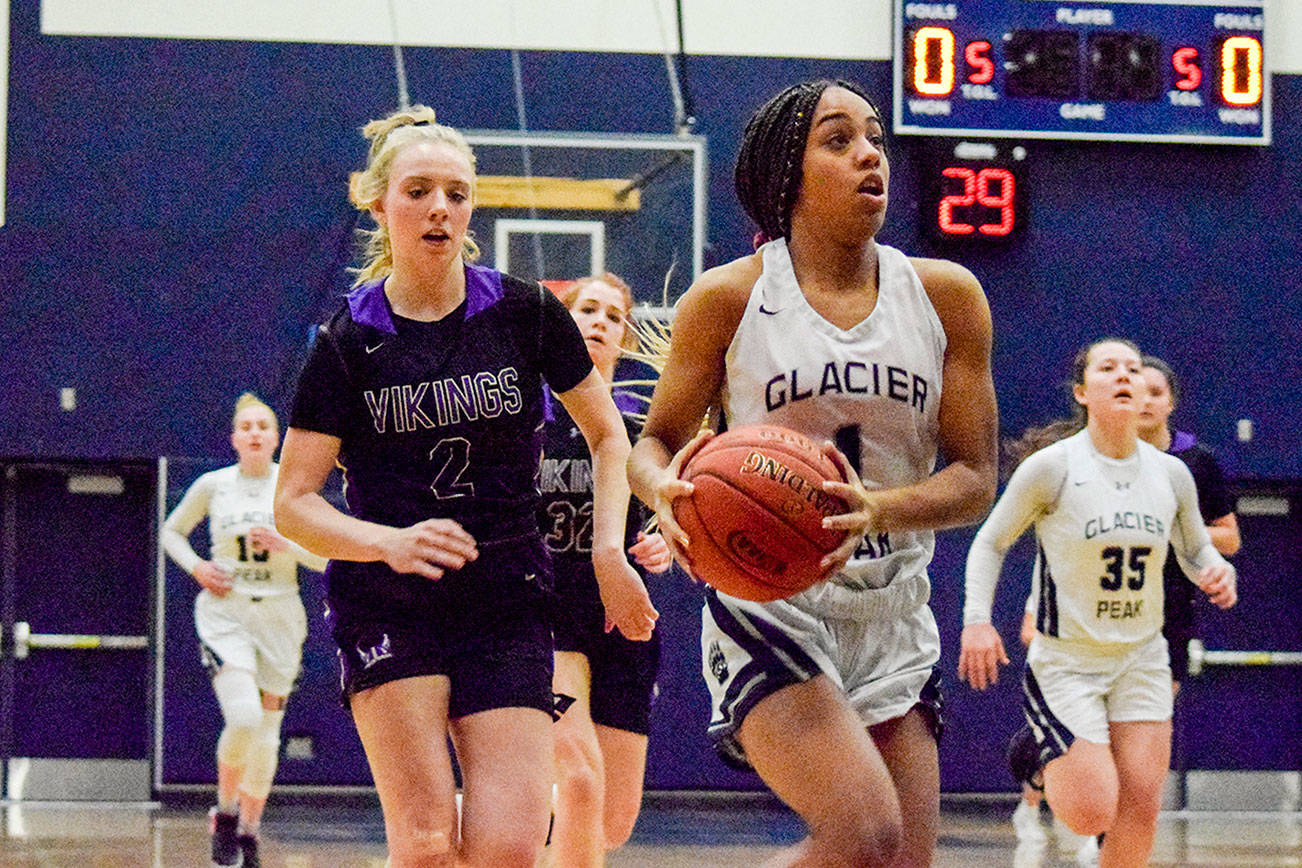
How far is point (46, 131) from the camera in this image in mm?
10297

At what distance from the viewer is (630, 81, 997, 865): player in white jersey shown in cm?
308

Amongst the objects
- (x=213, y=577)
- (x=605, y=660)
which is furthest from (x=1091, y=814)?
(x=213, y=577)

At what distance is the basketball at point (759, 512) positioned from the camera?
2.90 metres

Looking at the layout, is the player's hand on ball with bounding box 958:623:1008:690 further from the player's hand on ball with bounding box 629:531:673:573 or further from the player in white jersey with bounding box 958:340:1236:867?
the player's hand on ball with bounding box 629:531:673:573

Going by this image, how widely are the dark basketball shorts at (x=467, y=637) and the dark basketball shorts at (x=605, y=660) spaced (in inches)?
55.5

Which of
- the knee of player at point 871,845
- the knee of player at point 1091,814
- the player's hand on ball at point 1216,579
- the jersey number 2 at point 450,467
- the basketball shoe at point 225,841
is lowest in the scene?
the basketball shoe at point 225,841

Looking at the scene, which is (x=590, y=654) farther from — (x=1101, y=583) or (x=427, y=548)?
(x=427, y=548)

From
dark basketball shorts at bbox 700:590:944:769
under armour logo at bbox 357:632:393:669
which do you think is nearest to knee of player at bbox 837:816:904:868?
dark basketball shorts at bbox 700:590:944:769

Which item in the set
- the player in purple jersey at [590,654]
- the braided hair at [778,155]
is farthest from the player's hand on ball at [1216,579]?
the braided hair at [778,155]

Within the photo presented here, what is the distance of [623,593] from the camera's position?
11.6ft

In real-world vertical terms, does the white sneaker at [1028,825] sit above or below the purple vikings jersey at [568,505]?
below

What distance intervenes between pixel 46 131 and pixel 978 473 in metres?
8.37

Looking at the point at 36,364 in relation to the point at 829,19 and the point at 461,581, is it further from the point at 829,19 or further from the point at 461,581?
the point at 461,581

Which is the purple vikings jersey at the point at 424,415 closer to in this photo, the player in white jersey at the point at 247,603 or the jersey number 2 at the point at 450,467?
the jersey number 2 at the point at 450,467
